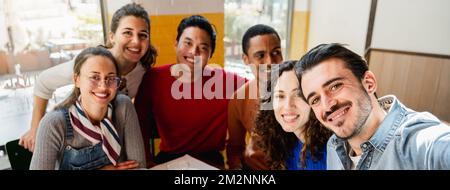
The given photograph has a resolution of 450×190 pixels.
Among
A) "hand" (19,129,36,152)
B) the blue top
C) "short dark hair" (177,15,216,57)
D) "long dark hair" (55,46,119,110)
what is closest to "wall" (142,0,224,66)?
"short dark hair" (177,15,216,57)

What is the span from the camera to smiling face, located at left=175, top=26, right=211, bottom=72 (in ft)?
3.67

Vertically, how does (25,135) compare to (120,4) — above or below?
below

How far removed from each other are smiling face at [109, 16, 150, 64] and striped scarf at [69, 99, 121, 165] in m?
0.20

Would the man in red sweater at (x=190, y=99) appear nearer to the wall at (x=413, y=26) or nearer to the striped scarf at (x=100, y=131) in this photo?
the striped scarf at (x=100, y=131)

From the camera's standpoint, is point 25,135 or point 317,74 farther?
point 25,135

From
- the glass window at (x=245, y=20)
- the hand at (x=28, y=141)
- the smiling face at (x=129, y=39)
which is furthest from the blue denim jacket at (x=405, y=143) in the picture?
the hand at (x=28, y=141)

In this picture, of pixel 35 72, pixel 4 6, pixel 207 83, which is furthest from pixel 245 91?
pixel 4 6

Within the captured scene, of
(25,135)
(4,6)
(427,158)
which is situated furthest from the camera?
(25,135)

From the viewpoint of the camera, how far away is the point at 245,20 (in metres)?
1.10

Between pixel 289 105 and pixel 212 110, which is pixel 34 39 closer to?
pixel 212 110

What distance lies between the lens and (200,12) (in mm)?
1104

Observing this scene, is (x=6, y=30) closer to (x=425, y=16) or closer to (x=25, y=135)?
(x=25, y=135)

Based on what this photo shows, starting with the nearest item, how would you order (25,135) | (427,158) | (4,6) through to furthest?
(427,158) < (4,6) < (25,135)

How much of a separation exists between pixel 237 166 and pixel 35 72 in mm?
787
